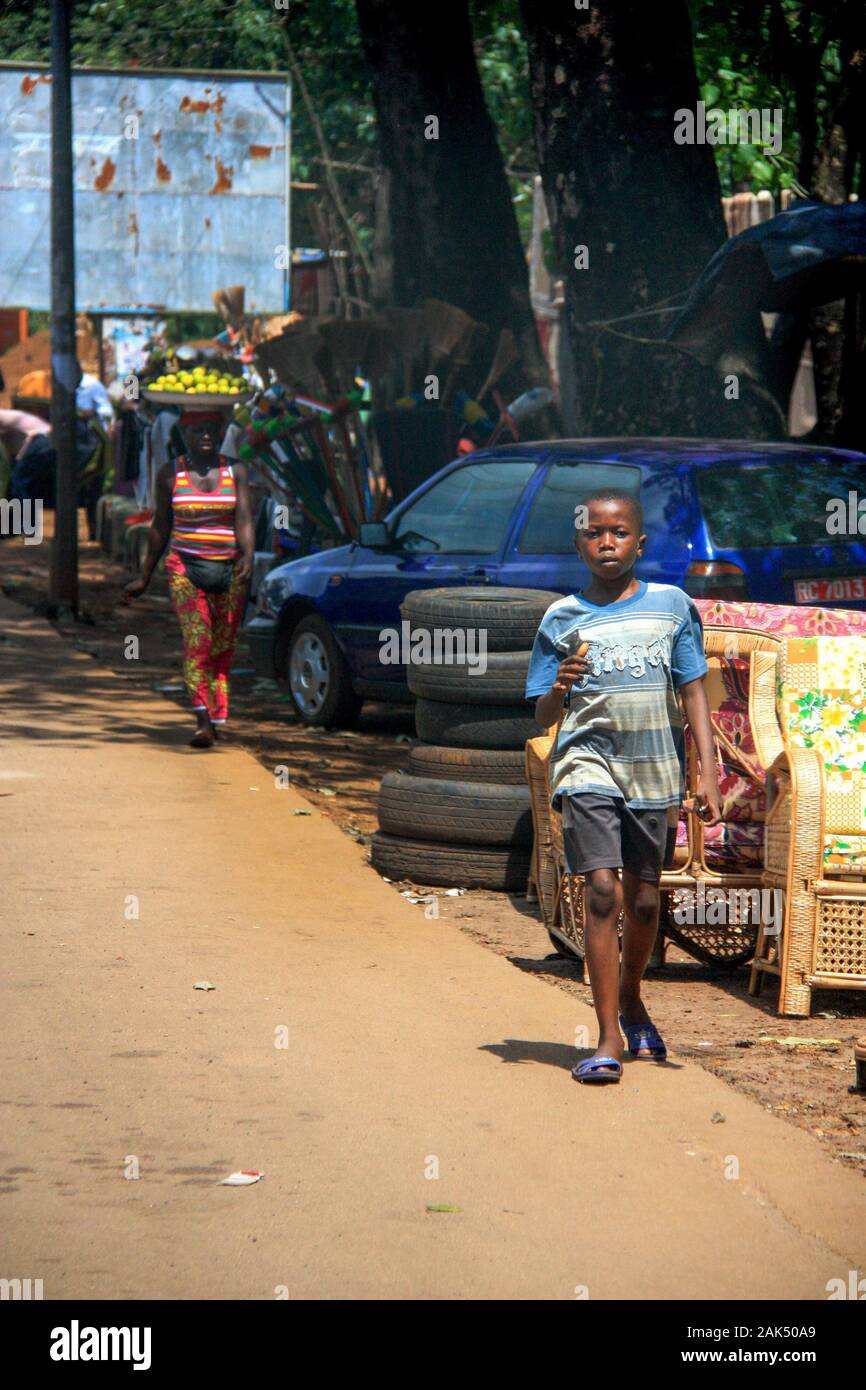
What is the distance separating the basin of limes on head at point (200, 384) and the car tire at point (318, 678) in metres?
7.36

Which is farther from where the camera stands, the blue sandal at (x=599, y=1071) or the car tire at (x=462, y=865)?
the car tire at (x=462, y=865)

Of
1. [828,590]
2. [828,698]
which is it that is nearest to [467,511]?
[828,590]

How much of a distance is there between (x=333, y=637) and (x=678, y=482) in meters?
3.19

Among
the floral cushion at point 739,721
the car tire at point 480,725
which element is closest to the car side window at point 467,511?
the car tire at point 480,725

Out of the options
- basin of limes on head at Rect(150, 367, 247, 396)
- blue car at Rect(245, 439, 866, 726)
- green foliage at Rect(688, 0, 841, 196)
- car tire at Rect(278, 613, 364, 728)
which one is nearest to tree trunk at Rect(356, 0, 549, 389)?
green foliage at Rect(688, 0, 841, 196)

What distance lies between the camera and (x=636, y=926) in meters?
5.56

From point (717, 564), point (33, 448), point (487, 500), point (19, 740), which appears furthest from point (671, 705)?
point (33, 448)

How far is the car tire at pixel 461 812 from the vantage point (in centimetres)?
814

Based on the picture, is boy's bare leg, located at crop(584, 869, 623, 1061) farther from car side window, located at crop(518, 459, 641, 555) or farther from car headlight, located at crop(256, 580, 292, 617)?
car headlight, located at crop(256, 580, 292, 617)

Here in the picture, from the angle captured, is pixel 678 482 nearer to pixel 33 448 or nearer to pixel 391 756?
pixel 391 756

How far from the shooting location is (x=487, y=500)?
10.8 m

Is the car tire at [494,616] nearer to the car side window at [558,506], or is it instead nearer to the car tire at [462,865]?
the car tire at [462,865]

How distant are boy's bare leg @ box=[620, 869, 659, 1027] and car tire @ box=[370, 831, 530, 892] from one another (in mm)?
2565

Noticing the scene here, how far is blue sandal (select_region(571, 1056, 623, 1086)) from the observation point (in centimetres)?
542
